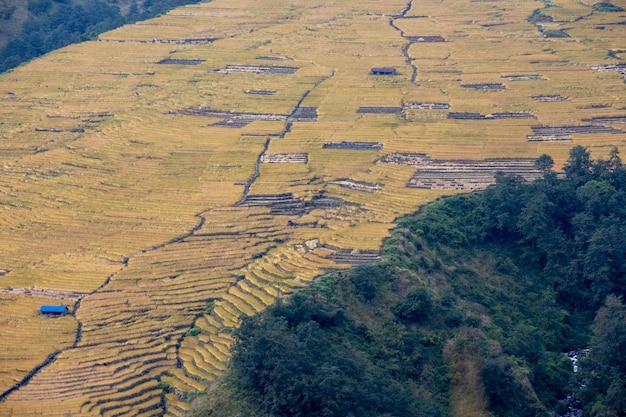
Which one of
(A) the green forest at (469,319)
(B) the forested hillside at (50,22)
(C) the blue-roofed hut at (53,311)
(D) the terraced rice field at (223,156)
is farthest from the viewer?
(B) the forested hillside at (50,22)

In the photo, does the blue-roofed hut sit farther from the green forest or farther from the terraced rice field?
the green forest

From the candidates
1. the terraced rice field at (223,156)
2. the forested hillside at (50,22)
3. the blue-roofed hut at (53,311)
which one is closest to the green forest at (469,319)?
the terraced rice field at (223,156)

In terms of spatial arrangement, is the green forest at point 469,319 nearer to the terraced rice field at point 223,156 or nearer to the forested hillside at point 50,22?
the terraced rice field at point 223,156

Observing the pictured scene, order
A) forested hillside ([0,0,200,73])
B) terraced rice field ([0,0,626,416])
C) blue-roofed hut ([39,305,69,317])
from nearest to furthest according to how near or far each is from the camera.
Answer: terraced rice field ([0,0,626,416])
blue-roofed hut ([39,305,69,317])
forested hillside ([0,0,200,73])

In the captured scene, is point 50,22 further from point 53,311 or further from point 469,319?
point 469,319

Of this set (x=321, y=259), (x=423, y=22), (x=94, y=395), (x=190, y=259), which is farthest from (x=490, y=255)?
(x=423, y=22)

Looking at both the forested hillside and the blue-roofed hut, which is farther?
the forested hillside

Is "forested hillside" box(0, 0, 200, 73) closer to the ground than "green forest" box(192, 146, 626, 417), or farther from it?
farther from it

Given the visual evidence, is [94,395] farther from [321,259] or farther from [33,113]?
[33,113]

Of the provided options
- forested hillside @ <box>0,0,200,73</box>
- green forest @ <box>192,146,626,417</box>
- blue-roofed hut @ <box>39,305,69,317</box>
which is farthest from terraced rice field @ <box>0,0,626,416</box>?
forested hillside @ <box>0,0,200,73</box>
